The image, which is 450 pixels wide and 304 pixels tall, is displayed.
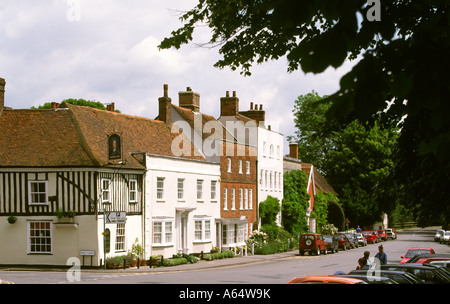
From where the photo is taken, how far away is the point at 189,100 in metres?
53.9

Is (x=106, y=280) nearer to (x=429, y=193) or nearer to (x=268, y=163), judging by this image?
(x=429, y=193)

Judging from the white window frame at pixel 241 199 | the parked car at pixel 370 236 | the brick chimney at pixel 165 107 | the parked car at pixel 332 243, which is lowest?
the parked car at pixel 370 236

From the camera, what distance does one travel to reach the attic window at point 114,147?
38062 mm

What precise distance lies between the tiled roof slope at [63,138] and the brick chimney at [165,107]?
5687 millimetres

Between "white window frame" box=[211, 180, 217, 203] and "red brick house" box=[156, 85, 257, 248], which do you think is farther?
"red brick house" box=[156, 85, 257, 248]

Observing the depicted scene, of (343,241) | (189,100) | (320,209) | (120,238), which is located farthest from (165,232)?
(320,209)

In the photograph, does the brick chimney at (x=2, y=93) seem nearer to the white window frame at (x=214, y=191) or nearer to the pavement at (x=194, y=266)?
the pavement at (x=194, y=266)

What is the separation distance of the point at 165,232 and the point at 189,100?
14475mm

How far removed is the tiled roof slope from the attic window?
1.14 ft

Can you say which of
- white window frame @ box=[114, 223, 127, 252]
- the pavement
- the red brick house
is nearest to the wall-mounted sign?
white window frame @ box=[114, 223, 127, 252]

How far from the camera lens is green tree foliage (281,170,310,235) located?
6225 cm

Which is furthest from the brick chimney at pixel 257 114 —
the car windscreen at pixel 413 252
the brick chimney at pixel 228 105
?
the car windscreen at pixel 413 252

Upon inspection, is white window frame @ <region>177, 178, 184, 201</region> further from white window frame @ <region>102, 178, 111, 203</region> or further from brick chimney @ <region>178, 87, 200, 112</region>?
brick chimney @ <region>178, 87, 200, 112</region>

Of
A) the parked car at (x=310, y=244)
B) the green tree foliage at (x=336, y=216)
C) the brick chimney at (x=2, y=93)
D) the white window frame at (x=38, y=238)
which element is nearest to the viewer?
the white window frame at (x=38, y=238)
